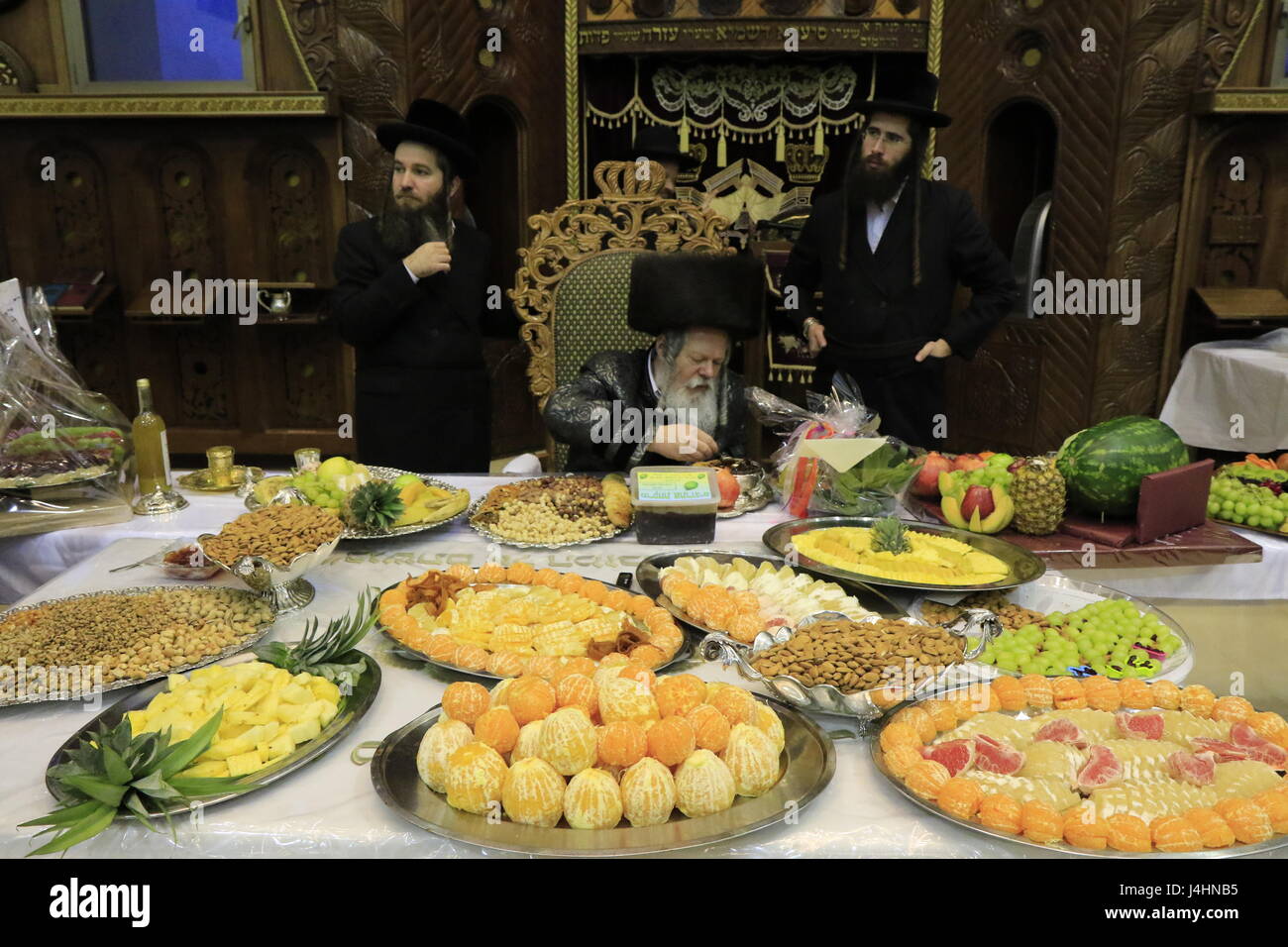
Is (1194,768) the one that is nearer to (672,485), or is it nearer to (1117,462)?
(1117,462)

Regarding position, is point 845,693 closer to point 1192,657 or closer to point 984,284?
point 1192,657

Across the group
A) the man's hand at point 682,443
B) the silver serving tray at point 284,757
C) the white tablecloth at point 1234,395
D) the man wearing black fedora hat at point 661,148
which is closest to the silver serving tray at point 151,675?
the silver serving tray at point 284,757

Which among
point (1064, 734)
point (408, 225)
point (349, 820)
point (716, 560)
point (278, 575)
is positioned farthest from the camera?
point (408, 225)

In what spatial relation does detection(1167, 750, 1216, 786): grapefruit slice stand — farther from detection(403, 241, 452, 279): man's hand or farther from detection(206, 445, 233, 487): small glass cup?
detection(403, 241, 452, 279): man's hand

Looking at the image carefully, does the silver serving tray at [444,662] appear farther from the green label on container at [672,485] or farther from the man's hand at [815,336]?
the man's hand at [815,336]

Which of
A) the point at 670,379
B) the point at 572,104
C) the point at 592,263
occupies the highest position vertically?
the point at 572,104

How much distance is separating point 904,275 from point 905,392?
483 mm

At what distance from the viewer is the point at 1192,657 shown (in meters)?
1.85

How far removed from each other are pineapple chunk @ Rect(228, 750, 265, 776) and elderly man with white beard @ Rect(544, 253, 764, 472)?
1.64 m

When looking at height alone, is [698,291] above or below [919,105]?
below

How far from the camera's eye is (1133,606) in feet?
6.46

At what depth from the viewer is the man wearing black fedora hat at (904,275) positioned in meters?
4.02

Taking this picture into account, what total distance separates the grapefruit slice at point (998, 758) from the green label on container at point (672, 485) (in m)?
1.09

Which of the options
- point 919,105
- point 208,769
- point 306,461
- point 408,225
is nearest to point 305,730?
point 208,769
